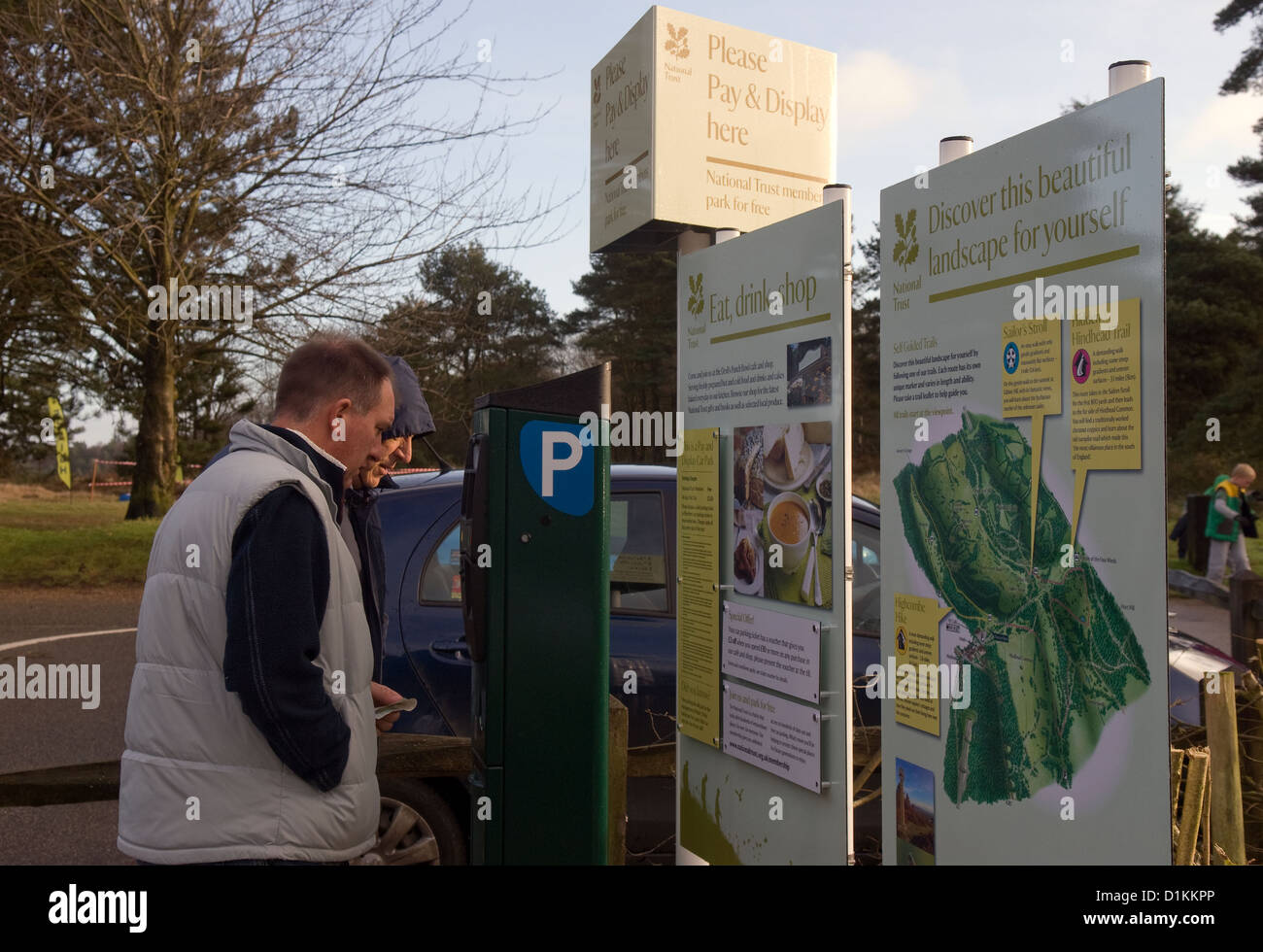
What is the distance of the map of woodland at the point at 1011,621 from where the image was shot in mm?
2275

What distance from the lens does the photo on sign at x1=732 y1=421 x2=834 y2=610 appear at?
3.20 meters

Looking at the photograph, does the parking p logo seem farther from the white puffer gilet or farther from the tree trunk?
the tree trunk

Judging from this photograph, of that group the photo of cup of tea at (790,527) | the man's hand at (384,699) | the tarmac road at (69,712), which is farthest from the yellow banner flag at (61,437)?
the photo of cup of tea at (790,527)

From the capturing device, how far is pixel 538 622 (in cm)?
338

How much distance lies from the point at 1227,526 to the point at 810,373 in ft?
40.7

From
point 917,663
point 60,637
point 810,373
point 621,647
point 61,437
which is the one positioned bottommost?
point 60,637

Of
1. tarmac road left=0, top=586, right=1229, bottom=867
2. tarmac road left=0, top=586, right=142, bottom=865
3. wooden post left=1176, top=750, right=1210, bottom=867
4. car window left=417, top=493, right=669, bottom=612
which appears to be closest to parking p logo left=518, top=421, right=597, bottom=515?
car window left=417, top=493, right=669, bottom=612

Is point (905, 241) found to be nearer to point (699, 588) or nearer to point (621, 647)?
point (699, 588)

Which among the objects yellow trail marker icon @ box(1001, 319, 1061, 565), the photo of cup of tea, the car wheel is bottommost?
the car wheel

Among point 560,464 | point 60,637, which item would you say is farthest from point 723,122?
point 60,637

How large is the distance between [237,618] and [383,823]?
2079 mm

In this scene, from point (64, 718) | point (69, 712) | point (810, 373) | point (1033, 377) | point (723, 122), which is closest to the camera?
point (1033, 377)

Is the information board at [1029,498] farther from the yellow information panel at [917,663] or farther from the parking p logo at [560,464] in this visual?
the parking p logo at [560,464]
